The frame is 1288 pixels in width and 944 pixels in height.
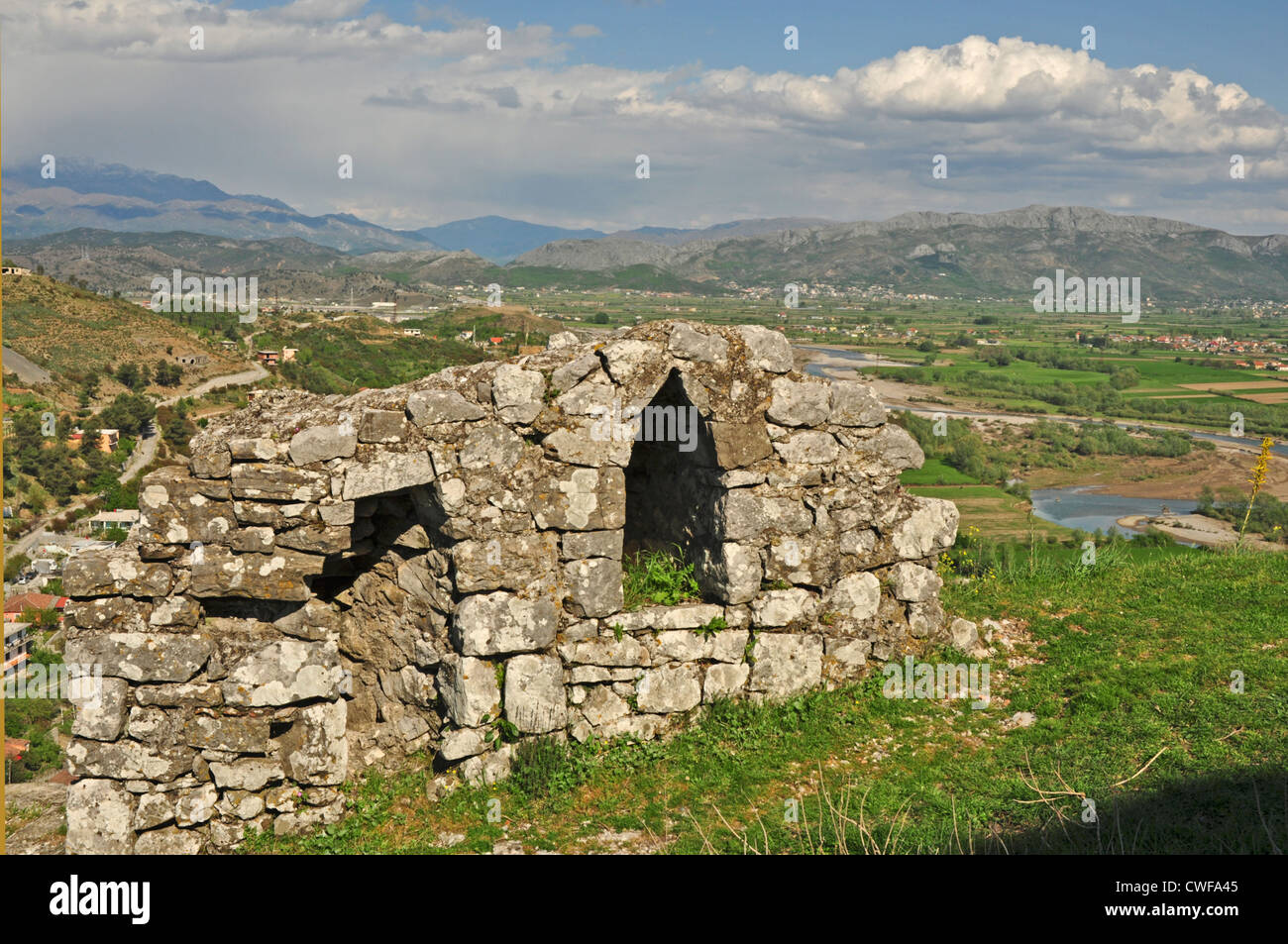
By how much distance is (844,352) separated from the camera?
Result: 8131cm

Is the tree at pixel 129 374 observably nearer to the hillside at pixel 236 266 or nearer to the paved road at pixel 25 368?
the paved road at pixel 25 368

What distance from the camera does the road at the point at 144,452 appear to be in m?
45.7

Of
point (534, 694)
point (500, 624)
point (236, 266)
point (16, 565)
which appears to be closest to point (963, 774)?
point (534, 694)

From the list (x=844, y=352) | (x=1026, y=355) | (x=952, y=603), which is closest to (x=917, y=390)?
(x=844, y=352)

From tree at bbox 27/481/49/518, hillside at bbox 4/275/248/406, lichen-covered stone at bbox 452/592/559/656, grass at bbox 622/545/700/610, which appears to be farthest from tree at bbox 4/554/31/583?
grass at bbox 622/545/700/610

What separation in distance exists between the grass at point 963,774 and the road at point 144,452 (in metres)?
39.8

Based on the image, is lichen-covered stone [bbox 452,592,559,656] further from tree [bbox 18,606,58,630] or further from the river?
tree [bbox 18,606,58,630]

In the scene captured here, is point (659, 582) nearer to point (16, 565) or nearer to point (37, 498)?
point (16, 565)

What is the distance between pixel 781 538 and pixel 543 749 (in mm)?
3301

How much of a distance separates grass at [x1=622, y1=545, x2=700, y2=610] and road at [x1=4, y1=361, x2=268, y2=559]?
3937 centimetres

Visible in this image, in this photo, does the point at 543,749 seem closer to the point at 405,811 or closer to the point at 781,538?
the point at 405,811

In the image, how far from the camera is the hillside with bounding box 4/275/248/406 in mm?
58500

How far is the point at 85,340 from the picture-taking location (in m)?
63.5
